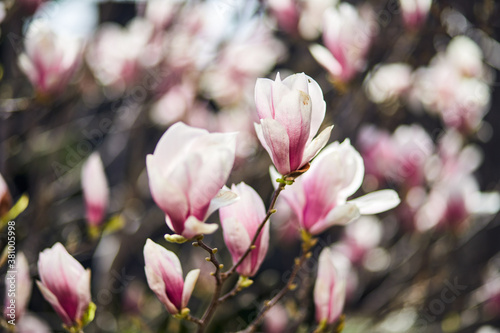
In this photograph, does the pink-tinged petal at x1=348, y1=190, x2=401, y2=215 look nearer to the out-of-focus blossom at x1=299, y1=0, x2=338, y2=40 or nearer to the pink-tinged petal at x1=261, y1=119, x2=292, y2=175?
the pink-tinged petal at x1=261, y1=119, x2=292, y2=175

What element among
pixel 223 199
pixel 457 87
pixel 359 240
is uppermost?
pixel 223 199

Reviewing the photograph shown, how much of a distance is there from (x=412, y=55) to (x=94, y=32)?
104 cm

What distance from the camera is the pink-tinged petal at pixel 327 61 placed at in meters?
0.87

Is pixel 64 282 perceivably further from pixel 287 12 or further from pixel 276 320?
pixel 287 12

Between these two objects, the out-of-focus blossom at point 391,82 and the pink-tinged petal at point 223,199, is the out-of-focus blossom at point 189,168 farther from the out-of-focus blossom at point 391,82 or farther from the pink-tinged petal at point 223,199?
the out-of-focus blossom at point 391,82

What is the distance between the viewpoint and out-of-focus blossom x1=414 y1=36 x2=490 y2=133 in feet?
4.78

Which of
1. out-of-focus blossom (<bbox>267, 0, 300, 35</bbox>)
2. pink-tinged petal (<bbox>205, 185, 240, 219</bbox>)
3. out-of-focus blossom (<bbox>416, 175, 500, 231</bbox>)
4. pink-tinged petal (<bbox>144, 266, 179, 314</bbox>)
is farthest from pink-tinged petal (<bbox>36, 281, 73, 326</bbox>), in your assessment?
out-of-focus blossom (<bbox>416, 175, 500, 231</bbox>)

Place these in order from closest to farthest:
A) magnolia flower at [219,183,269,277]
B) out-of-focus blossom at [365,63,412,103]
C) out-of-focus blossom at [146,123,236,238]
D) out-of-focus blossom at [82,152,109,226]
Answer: out-of-focus blossom at [146,123,236,238] → magnolia flower at [219,183,269,277] → out-of-focus blossom at [82,152,109,226] → out-of-focus blossom at [365,63,412,103]

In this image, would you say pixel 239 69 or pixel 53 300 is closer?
pixel 53 300

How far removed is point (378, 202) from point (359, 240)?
0.94 m

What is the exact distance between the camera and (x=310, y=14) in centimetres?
128

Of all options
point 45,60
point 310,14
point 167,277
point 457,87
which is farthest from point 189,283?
point 457,87

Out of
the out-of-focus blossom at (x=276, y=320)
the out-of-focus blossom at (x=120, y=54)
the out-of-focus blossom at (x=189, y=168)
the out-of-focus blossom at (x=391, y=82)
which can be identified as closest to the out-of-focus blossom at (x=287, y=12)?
the out-of-focus blossom at (x=391, y=82)

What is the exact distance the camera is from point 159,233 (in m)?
2.11
